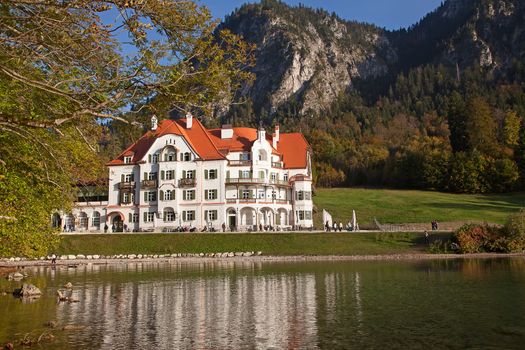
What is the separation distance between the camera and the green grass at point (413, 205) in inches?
3022

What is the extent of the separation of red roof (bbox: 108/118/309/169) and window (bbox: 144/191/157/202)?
206 inches

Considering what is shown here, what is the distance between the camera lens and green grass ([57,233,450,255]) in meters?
55.3

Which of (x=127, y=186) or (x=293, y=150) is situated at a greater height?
(x=293, y=150)

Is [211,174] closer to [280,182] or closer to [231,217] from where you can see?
[231,217]

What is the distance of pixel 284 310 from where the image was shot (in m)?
23.0

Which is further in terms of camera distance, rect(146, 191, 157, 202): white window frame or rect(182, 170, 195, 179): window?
rect(146, 191, 157, 202): white window frame

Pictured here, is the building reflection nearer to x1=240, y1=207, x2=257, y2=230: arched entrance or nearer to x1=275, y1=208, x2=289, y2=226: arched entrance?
x1=240, y1=207, x2=257, y2=230: arched entrance

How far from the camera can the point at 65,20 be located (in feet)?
41.8

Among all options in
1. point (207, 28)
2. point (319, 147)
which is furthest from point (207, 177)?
point (319, 147)

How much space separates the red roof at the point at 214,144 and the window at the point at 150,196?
17.1 feet

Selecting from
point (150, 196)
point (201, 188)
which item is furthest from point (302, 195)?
point (150, 196)

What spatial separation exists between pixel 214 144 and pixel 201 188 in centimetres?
687

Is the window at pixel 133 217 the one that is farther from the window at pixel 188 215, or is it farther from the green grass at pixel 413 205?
the green grass at pixel 413 205

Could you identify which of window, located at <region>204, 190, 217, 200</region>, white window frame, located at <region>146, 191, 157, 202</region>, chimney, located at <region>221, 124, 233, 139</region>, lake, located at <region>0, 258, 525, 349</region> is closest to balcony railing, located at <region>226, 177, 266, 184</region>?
window, located at <region>204, 190, 217, 200</region>
